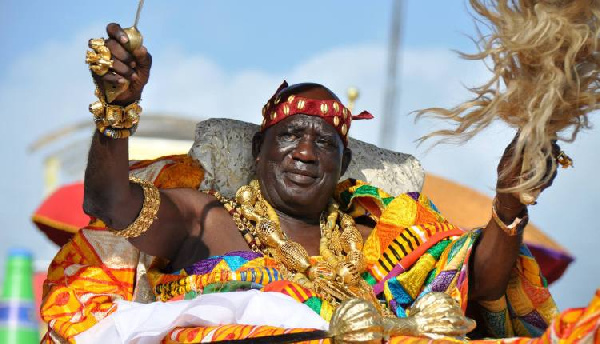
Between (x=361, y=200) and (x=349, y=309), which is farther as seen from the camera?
(x=361, y=200)

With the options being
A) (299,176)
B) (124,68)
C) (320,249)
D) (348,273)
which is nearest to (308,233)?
(320,249)

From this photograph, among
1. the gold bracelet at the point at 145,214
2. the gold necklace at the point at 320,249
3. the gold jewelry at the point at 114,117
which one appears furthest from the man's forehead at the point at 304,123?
the gold jewelry at the point at 114,117

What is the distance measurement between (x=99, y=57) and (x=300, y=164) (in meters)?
1.25

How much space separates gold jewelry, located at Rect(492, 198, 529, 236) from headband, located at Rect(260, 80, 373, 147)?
2.89 ft

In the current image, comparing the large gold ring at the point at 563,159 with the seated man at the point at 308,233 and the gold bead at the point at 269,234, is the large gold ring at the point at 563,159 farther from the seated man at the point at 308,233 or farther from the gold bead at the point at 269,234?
the gold bead at the point at 269,234

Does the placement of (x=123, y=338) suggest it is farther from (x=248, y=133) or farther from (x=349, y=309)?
(x=248, y=133)

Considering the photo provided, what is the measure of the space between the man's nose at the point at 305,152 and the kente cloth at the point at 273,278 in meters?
0.42

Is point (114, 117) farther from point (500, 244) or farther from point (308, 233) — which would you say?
point (500, 244)

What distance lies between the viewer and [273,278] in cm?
380

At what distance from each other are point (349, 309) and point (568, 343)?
74cm

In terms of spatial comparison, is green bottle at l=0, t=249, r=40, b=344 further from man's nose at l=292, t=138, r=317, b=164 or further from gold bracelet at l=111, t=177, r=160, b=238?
man's nose at l=292, t=138, r=317, b=164

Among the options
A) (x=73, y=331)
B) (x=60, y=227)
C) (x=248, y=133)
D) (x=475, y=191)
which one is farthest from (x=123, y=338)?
(x=475, y=191)

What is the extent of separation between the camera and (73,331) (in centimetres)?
366

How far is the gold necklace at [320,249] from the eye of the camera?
3.91 metres
